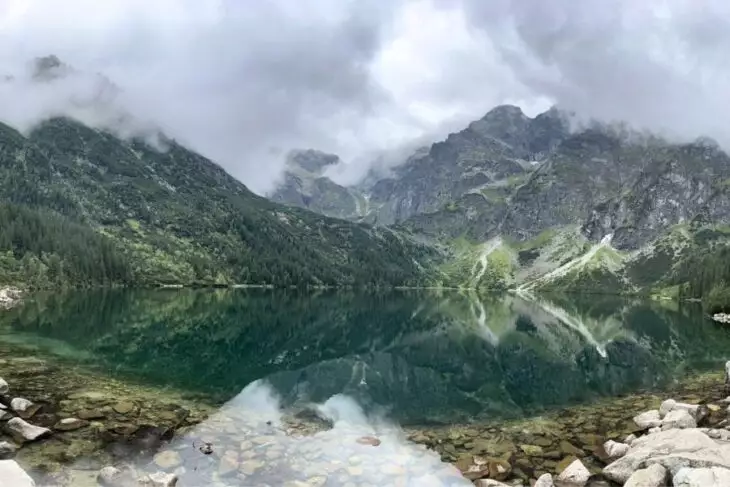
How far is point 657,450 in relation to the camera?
23062 millimetres

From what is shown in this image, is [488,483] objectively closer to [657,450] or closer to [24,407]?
[657,450]

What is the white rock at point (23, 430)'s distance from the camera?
78.6ft

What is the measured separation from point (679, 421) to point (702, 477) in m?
12.1

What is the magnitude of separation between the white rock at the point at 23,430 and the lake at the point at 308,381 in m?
0.75

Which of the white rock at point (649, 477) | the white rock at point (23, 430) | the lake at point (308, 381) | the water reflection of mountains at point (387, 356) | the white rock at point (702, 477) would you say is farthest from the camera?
the water reflection of mountains at point (387, 356)

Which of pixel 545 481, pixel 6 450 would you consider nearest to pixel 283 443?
pixel 6 450

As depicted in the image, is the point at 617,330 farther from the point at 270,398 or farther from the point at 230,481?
the point at 230,481

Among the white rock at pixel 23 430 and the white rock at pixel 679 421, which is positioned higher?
the white rock at pixel 679 421

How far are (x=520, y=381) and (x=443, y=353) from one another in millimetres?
22262

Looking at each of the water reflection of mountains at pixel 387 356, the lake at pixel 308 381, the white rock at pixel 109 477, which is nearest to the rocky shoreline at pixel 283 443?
the white rock at pixel 109 477

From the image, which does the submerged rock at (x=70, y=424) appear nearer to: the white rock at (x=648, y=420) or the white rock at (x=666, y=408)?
the white rock at (x=648, y=420)

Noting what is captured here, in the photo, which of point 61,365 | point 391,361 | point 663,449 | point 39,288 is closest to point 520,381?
point 391,361

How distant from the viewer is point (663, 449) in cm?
2288

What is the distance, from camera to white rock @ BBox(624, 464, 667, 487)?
20031 mm
